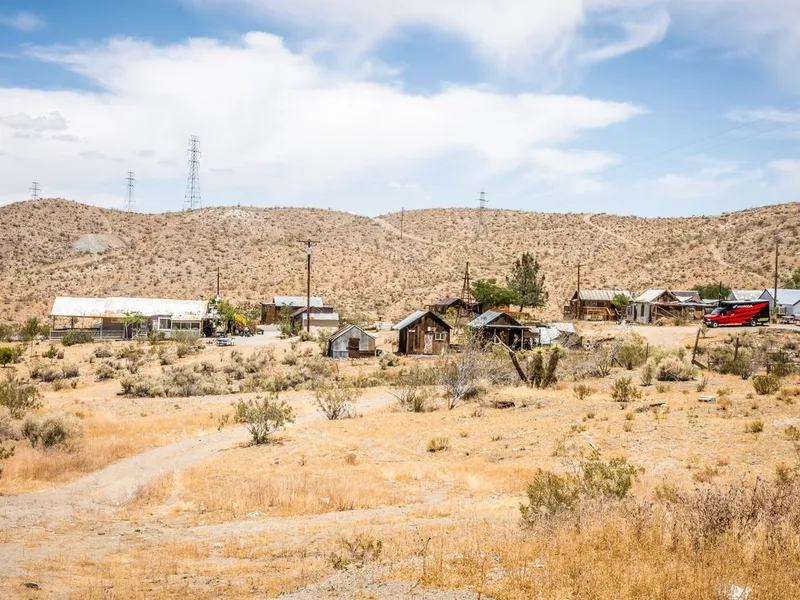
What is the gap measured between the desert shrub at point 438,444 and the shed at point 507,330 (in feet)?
94.5

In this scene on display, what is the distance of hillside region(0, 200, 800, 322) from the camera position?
3777 inches

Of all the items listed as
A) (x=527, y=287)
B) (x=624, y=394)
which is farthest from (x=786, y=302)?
(x=624, y=394)

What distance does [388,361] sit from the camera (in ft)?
162

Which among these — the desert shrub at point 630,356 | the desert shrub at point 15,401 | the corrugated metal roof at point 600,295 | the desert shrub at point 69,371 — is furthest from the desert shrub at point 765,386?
the corrugated metal roof at point 600,295

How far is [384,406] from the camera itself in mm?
33031

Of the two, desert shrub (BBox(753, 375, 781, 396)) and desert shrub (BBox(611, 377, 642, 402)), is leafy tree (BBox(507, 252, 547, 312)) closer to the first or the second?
desert shrub (BBox(611, 377, 642, 402))

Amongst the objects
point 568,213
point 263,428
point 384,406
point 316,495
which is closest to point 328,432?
point 263,428

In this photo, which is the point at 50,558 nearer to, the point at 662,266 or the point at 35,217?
the point at 662,266

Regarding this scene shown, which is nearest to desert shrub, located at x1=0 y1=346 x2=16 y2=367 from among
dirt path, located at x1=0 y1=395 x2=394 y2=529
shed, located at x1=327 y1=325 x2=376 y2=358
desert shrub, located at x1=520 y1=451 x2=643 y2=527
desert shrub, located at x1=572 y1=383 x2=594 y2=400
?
shed, located at x1=327 y1=325 x2=376 y2=358

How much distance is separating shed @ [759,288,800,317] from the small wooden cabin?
108 feet

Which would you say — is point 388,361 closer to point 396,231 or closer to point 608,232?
point 608,232

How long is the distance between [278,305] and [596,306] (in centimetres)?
3842

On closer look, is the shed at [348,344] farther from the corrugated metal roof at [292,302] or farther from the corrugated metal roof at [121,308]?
the corrugated metal roof at [292,302]

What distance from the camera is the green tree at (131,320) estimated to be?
213 feet
